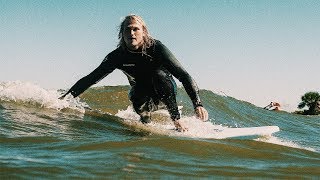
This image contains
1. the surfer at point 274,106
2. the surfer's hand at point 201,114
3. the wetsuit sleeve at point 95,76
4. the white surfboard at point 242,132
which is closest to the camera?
the surfer's hand at point 201,114

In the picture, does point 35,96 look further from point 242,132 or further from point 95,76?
point 242,132

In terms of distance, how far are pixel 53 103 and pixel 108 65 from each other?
7.05 feet

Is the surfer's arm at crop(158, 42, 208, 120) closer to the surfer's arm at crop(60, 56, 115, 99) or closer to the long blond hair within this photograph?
the long blond hair

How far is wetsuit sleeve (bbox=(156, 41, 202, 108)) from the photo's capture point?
674 centimetres

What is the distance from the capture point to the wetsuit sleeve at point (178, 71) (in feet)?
22.1

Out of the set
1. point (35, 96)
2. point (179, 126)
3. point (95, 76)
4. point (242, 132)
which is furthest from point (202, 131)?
point (35, 96)

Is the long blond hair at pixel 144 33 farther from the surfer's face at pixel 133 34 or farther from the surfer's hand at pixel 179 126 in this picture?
the surfer's hand at pixel 179 126

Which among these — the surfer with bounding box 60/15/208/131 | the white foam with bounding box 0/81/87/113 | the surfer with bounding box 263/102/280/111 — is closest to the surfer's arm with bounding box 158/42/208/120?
the surfer with bounding box 60/15/208/131

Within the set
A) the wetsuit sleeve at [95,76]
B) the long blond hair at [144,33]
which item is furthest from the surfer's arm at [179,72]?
the wetsuit sleeve at [95,76]

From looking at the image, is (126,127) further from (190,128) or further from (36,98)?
(36,98)

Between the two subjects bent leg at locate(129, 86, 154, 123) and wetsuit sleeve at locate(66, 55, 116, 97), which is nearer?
wetsuit sleeve at locate(66, 55, 116, 97)

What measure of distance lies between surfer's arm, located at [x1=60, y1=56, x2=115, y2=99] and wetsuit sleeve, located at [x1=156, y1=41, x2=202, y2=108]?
0.90 metres

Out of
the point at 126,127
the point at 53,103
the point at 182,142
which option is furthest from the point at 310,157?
the point at 53,103

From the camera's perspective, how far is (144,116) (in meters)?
7.80
